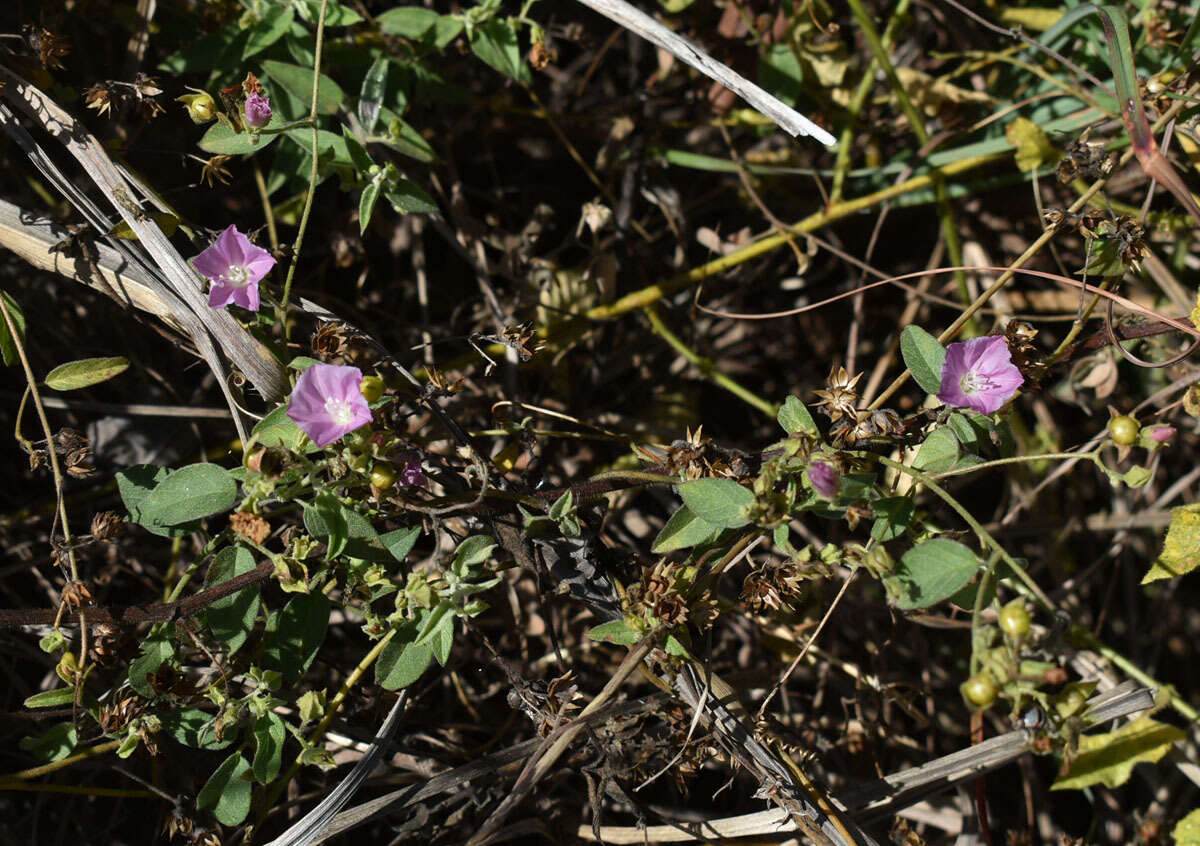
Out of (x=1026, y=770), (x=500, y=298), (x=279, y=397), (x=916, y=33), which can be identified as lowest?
(x=1026, y=770)

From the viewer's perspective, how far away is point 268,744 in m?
1.74

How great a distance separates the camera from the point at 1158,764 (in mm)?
2561

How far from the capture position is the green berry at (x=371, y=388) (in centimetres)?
152

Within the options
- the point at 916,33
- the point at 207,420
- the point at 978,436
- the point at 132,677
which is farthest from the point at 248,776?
the point at 916,33

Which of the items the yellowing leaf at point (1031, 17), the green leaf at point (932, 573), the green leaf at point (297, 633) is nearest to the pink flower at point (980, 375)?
the green leaf at point (932, 573)

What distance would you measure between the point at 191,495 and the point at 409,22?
1297 millimetres

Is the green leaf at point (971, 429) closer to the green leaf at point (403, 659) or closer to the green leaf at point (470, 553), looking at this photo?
the green leaf at point (470, 553)

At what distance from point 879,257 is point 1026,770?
1.62 meters

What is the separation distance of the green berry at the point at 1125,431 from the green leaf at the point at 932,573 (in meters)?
0.34

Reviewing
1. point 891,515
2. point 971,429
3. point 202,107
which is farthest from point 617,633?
point 202,107

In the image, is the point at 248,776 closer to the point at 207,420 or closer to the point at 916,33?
the point at 207,420

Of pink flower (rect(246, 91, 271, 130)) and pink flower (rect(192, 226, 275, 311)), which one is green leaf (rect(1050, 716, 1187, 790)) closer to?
pink flower (rect(192, 226, 275, 311))

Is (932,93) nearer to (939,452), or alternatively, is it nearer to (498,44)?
(498,44)

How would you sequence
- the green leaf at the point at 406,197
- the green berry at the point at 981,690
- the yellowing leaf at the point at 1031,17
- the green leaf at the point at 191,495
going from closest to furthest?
1. the green berry at the point at 981,690
2. the green leaf at the point at 191,495
3. the green leaf at the point at 406,197
4. the yellowing leaf at the point at 1031,17
